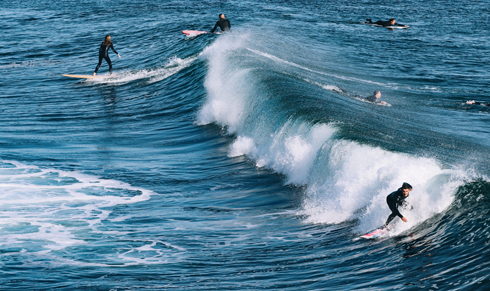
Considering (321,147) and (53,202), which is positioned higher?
(321,147)

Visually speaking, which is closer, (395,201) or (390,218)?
(395,201)

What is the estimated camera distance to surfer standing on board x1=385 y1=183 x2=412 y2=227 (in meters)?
9.09

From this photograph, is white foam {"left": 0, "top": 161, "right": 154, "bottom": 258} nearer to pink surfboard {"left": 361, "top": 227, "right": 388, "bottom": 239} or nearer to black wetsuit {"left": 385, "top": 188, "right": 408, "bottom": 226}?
pink surfboard {"left": 361, "top": 227, "right": 388, "bottom": 239}

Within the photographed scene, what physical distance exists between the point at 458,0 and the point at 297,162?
43523mm

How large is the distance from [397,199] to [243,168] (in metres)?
6.23

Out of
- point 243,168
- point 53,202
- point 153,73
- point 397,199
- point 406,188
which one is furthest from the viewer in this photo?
point 153,73

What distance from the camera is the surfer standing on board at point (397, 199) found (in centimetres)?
909

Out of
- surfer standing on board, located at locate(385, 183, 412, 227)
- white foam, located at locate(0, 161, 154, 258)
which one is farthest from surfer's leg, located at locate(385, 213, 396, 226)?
white foam, located at locate(0, 161, 154, 258)

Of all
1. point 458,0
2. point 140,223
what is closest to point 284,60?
point 140,223

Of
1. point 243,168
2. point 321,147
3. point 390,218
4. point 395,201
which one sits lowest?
point 390,218

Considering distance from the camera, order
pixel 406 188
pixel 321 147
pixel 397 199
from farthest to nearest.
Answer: pixel 321 147 → pixel 397 199 → pixel 406 188

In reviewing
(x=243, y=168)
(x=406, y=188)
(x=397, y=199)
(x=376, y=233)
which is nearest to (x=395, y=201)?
(x=397, y=199)

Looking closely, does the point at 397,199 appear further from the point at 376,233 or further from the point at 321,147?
the point at 321,147

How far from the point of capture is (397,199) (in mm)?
9219
